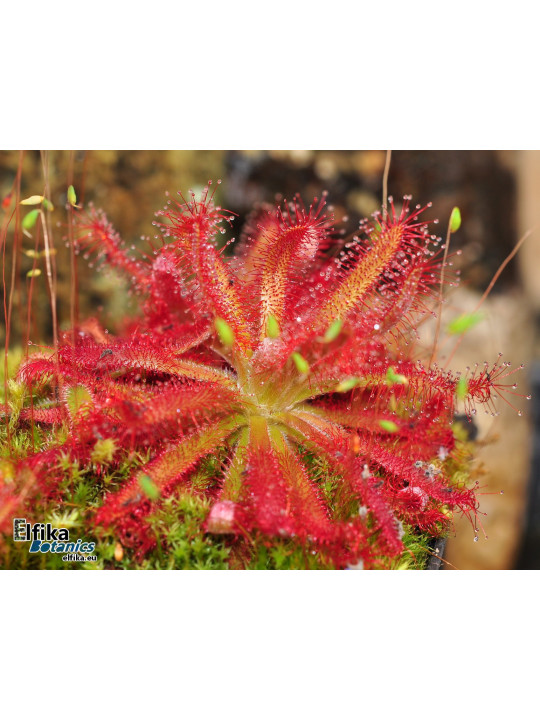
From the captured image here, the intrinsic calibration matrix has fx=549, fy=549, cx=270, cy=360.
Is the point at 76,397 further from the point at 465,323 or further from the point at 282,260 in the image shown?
the point at 465,323

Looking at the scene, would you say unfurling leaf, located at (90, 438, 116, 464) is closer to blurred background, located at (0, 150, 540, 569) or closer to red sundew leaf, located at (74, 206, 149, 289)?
red sundew leaf, located at (74, 206, 149, 289)

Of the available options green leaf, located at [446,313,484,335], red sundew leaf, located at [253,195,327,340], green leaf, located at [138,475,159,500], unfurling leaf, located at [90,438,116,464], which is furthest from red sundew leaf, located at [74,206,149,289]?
green leaf, located at [446,313,484,335]

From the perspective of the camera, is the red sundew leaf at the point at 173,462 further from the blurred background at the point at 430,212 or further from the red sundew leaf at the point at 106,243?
the blurred background at the point at 430,212

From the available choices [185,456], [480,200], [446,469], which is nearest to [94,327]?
[185,456]

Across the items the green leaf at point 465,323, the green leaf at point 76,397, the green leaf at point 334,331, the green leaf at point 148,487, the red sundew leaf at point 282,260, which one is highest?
the red sundew leaf at point 282,260

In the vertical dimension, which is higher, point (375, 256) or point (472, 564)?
point (375, 256)

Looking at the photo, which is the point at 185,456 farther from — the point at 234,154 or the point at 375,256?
the point at 234,154

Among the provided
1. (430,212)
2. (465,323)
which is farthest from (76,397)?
(430,212)

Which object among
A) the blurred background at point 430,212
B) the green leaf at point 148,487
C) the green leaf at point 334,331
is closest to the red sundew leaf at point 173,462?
the green leaf at point 148,487
